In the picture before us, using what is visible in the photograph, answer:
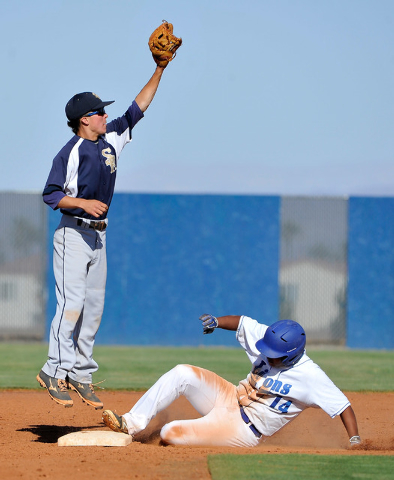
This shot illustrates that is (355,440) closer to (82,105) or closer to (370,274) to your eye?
(82,105)

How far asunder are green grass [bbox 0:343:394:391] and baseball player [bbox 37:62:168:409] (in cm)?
320

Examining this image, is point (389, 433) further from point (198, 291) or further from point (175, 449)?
point (198, 291)

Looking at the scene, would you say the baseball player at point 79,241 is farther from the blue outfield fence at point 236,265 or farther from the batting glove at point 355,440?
the blue outfield fence at point 236,265

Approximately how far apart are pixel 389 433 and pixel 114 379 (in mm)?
3895

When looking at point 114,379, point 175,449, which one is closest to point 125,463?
point 175,449

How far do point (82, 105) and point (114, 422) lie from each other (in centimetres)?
229

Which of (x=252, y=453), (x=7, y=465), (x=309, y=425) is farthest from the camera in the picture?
(x=309, y=425)

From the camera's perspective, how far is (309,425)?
717cm

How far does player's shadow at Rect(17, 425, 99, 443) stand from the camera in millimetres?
6102

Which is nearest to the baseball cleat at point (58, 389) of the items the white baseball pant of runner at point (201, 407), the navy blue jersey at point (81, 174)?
the white baseball pant of runner at point (201, 407)

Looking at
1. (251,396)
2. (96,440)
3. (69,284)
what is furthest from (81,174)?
(251,396)

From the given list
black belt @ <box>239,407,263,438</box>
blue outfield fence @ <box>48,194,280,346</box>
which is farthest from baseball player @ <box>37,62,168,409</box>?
blue outfield fence @ <box>48,194,280,346</box>

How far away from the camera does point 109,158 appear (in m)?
5.58

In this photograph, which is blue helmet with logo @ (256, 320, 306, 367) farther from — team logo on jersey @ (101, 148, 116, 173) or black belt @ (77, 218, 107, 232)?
team logo on jersey @ (101, 148, 116, 173)
